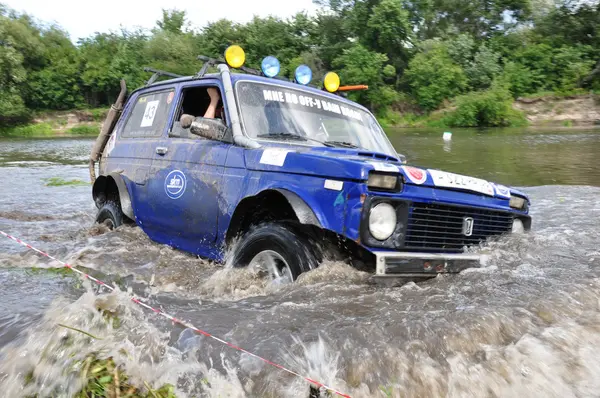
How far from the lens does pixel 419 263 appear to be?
3.09 metres

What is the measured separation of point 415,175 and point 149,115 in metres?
3.16

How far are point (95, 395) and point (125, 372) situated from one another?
0.52ft

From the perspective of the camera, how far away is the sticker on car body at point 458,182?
10.6 ft

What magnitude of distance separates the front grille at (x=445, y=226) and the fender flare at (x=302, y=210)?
1.89ft

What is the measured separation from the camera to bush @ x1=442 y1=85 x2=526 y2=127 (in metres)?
34.1

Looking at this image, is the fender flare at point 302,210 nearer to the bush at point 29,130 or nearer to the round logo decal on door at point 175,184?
the round logo decal on door at point 175,184

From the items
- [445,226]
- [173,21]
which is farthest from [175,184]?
[173,21]

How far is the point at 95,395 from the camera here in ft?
6.43

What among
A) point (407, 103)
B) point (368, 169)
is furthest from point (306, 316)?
point (407, 103)

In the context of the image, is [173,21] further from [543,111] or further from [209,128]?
[209,128]

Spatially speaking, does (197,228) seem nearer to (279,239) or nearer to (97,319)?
(279,239)

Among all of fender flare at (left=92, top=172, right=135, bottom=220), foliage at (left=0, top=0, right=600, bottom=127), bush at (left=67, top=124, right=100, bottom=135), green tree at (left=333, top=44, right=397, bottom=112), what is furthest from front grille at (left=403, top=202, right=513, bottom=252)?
bush at (left=67, top=124, right=100, bottom=135)

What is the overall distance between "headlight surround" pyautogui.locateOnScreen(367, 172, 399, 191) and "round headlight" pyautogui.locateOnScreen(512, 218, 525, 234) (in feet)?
5.63

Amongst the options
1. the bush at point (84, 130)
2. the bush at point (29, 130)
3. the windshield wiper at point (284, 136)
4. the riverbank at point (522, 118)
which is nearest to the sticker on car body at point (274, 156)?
the windshield wiper at point (284, 136)
